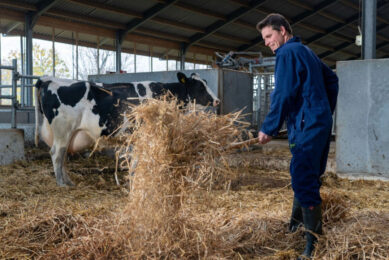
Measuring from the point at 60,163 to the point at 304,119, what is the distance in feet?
12.9

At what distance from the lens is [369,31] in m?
6.73

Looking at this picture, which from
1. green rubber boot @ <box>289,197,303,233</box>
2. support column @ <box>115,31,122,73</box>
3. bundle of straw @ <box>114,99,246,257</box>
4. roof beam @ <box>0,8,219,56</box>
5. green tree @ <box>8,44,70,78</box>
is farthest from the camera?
green tree @ <box>8,44,70,78</box>

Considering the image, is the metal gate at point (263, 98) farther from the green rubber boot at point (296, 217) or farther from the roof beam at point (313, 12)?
the green rubber boot at point (296, 217)

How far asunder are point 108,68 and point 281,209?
16305 millimetres

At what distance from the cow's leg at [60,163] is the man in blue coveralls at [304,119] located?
3557 mm

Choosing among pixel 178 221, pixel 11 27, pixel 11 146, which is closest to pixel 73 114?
pixel 11 146

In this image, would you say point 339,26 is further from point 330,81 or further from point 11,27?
point 330,81

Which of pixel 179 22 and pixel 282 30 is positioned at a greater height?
pixel 179 22

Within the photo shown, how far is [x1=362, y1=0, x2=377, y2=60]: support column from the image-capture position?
22.1 ft

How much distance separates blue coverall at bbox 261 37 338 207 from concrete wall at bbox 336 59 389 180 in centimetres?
331

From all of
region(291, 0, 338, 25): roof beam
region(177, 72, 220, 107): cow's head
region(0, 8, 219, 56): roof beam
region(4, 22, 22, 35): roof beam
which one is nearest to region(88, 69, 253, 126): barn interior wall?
region(177, 72, 220, 107): cow's head

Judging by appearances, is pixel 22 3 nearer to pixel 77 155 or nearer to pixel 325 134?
pixel 77 155

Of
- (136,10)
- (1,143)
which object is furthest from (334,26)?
(1,143)

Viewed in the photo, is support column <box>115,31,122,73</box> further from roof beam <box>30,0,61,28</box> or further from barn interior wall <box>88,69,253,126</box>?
barn interior wall <box>88,69,253,126</box>
